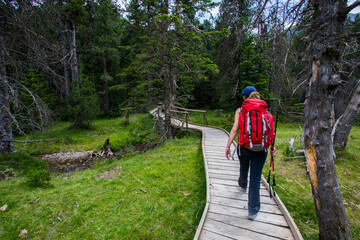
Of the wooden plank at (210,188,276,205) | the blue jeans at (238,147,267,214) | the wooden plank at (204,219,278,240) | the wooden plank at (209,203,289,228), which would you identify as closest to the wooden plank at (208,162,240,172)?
the wooden plank at (210,188,276,205)

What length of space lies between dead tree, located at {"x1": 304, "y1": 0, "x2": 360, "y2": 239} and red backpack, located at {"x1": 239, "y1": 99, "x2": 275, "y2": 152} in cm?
61

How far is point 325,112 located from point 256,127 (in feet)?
3.11

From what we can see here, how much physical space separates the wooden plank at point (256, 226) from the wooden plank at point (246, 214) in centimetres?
7

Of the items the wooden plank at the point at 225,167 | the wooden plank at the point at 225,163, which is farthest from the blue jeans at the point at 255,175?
the wooden plank at the point at 225,163

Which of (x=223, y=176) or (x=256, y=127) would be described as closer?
(x=256, y=127)

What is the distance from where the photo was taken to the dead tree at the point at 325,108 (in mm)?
2289

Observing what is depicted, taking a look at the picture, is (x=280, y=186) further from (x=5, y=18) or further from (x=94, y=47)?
(x=94, y=47)

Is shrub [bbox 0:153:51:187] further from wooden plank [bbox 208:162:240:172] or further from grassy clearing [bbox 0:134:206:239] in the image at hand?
wooden plank [bbox 208:162:240:172]

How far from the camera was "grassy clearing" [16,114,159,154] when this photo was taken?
957 cm

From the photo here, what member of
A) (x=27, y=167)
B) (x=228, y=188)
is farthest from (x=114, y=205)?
(x=27, y=167)

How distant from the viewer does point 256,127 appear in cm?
264

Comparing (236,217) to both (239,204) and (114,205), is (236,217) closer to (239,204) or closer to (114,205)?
(239,204)

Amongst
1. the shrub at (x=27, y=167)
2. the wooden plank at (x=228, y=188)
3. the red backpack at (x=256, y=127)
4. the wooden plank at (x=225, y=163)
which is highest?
the red backpack at (x=256, y=127)

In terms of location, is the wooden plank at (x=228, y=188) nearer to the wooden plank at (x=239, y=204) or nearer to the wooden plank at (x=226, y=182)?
the wooden plank at (x=226, y=182)
